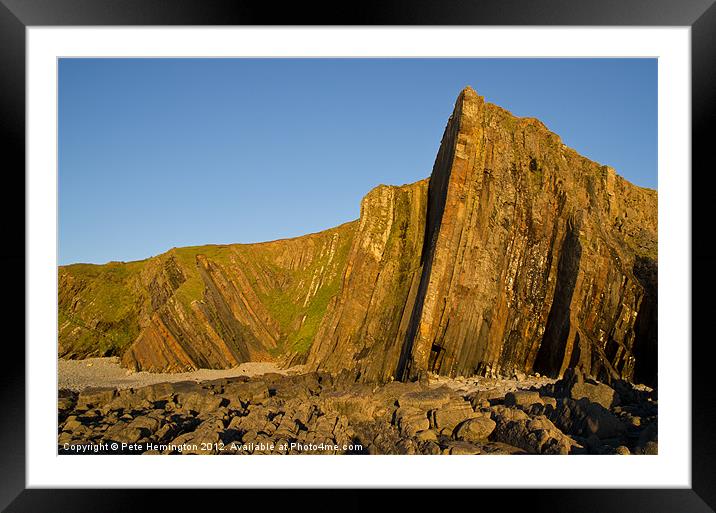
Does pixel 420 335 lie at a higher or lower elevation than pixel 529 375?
higher

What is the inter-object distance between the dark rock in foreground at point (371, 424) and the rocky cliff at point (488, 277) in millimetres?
5250

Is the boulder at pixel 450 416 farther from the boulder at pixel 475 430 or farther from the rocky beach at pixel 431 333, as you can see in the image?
the boulder at pixel 475 430

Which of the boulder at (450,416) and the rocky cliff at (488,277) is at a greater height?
the rocky cliff at (488,277)

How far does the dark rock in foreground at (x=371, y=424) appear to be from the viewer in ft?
32.4

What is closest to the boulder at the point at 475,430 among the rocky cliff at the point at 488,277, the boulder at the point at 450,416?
the boulder at the point at 450,416

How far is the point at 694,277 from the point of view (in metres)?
7.95

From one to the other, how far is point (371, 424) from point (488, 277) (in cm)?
1086

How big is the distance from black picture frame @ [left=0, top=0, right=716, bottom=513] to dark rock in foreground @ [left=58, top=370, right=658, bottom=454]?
4.93 feet

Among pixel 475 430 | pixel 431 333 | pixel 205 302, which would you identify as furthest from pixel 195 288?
pixel 475 430

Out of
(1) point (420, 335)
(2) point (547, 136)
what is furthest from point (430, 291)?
(2) point (547, 136)

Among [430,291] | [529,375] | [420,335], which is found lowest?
[529,375]

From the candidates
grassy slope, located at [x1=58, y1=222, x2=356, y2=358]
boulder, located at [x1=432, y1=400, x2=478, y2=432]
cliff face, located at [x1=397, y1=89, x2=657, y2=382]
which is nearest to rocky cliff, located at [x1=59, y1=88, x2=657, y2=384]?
cliff face, located at [x1=397, y1=89, x2=657, y2=382]
